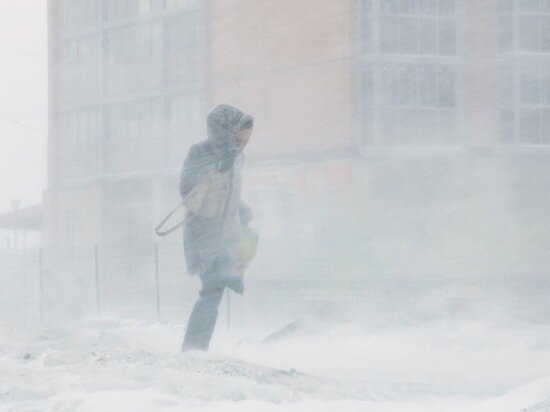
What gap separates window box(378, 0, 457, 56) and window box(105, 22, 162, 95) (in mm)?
8442

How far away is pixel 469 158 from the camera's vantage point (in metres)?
21.3

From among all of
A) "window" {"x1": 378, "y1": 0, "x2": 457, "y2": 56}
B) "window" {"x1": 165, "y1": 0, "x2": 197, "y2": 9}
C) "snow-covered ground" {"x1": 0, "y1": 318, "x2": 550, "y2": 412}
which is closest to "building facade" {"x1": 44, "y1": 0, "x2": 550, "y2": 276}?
"window" {"x1": 378, "y1": 0, "x2": 457, "y2": 56}

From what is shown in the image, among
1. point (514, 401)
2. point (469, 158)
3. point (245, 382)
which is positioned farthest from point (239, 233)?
point (469, 158)

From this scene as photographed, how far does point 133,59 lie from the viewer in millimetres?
28797

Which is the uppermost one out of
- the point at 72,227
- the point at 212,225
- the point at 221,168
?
the point at 221,168

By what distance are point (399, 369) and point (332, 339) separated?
2.83m

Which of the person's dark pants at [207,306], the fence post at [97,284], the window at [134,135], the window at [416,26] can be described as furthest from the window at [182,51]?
the person's dark pants at [207,306]

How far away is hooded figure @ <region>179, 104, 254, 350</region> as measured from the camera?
6.73 metres

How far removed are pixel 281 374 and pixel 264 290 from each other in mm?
10810

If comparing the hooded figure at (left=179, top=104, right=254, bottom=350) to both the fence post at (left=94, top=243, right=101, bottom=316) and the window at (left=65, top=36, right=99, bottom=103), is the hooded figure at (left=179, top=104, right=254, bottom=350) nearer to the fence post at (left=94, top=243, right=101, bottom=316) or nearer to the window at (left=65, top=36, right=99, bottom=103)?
the fence post at (left=94, top=243, right=101, bottom=316)

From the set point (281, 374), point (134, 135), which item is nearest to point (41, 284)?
point (134, 135)

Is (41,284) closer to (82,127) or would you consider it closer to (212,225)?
(82,127)

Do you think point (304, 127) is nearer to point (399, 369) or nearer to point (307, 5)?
point (307, 5)

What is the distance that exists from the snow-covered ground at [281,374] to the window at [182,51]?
15.0 meters
